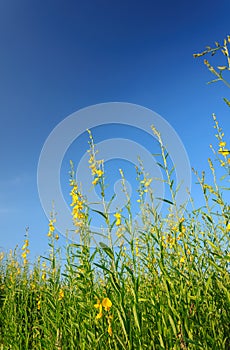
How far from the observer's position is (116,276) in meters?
2.23

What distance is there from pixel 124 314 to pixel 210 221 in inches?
45.9

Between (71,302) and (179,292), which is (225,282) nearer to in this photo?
(179,292)

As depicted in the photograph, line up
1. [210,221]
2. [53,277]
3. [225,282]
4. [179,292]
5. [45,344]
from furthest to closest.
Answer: [53,277] < [45,344] < [210,221] < [225,282] < [179,292]

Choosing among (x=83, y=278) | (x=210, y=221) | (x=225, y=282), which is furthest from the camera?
(x=83, y=278)

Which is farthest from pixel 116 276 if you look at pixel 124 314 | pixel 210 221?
pixel 210 221

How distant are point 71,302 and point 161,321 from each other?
63.8 inches

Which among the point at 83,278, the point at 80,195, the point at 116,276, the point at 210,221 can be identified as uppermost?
the point at 80,195

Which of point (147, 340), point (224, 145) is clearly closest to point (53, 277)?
point (147, 340)

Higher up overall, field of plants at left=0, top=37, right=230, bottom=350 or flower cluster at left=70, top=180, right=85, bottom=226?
flower cluster at left=70, top=180, right=85, bottom=226

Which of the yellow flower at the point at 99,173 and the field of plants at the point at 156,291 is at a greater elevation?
the yellow flower at the point at 99,173

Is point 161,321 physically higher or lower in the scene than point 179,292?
lower

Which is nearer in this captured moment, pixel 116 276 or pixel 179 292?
pixel 116 276

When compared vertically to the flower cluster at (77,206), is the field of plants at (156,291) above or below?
below

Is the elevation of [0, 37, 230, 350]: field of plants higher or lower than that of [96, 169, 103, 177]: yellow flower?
lower
